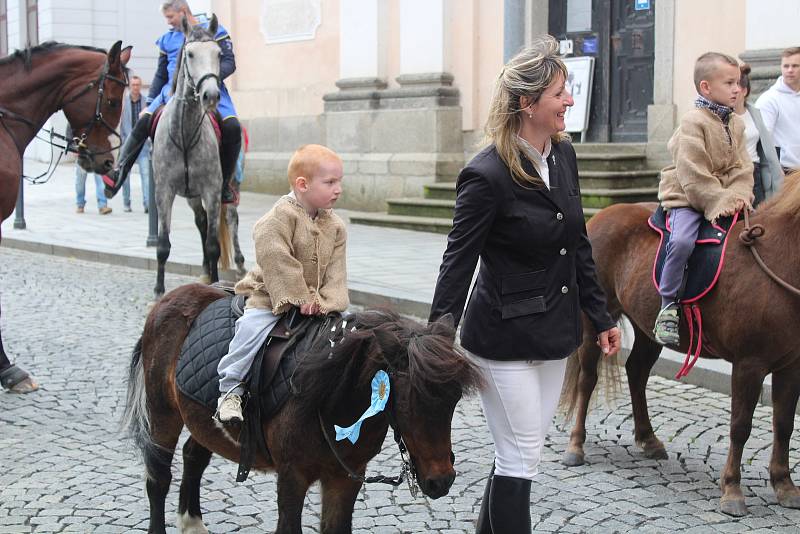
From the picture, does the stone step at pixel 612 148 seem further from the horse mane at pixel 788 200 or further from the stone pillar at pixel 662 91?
the horse mane at pixel 788 200

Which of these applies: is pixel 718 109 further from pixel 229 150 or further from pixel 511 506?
pixel 229 150

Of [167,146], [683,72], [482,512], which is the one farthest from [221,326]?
[683,72]

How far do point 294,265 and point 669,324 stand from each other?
2.36m

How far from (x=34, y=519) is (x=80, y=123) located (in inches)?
162

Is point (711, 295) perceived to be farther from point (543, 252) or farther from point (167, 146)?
point (167, 146)

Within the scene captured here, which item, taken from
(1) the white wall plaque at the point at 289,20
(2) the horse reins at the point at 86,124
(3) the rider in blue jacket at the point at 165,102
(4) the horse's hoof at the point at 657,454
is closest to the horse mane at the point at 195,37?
(3) the rider in blue jacket at the point at 165,102

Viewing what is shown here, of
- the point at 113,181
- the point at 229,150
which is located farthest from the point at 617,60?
the point at 113,181

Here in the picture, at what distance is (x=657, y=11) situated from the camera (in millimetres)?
13555

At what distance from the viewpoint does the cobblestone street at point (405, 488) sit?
15.3ft

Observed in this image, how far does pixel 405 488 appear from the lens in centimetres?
510

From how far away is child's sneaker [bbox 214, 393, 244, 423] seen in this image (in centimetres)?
352

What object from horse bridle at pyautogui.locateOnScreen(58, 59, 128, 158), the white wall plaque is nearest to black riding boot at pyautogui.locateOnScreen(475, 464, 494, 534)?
horse bridle at pyautogui.locateOnScreen(58, 59, 128, 158)

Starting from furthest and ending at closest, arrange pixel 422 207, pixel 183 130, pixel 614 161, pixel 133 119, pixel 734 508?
pixel 133 119 < pixel 422 207 < pixel 614 161 < pixel 183 130 < pixel 734 508

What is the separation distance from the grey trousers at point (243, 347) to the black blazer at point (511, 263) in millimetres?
593
